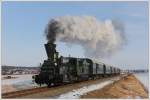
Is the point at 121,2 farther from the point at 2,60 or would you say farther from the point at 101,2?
the point at 2,60

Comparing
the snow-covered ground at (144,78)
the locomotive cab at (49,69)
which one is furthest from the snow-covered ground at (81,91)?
the snow-covered ground at (144,78)

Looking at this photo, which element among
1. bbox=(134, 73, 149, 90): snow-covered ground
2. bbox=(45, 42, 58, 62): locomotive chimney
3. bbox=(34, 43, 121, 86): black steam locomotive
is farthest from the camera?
bbox=(34, 43, 121, 86): black steam locomotive

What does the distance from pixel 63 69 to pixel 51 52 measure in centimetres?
58

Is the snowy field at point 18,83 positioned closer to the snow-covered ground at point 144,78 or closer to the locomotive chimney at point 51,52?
the locomotive chimney at point 51,52

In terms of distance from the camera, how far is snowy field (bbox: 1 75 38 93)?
995 cm

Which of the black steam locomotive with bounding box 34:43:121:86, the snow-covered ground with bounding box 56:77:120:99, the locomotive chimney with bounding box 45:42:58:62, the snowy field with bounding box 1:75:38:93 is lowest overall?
the snow-covered ground with bounding box 56:77:120:99

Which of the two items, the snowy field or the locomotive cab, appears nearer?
the snowy field

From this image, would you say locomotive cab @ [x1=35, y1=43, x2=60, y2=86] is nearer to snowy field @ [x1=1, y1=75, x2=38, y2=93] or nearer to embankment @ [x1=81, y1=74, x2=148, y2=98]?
snowy field @ [x1=1, y1=75, x2=38, y2=93]

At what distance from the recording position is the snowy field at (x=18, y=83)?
9953mm

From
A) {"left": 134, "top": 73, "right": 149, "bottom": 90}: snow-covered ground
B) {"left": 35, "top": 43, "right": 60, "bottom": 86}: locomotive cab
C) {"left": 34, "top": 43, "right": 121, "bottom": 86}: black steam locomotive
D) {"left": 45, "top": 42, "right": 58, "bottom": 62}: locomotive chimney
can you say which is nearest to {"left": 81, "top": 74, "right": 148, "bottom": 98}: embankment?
{"left": 134, "top": 73, "right": 149, "bottom": 90}: snow-covered ground

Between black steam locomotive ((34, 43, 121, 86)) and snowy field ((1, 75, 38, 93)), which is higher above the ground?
black steam locomotive ((34, 43, 121, 86))

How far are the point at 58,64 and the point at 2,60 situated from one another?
1492 millimetres

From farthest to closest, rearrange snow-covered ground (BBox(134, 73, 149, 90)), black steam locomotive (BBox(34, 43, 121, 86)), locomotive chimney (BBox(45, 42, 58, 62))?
black steam locomotive (BBox(34, 43, 121, 86)) → locomotive chimney (BBox(45, 42, 58, 62)) → snow-covered ground (BBox(134, 73, 149, 90))

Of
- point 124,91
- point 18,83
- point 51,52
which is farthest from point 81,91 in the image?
point 18,83
